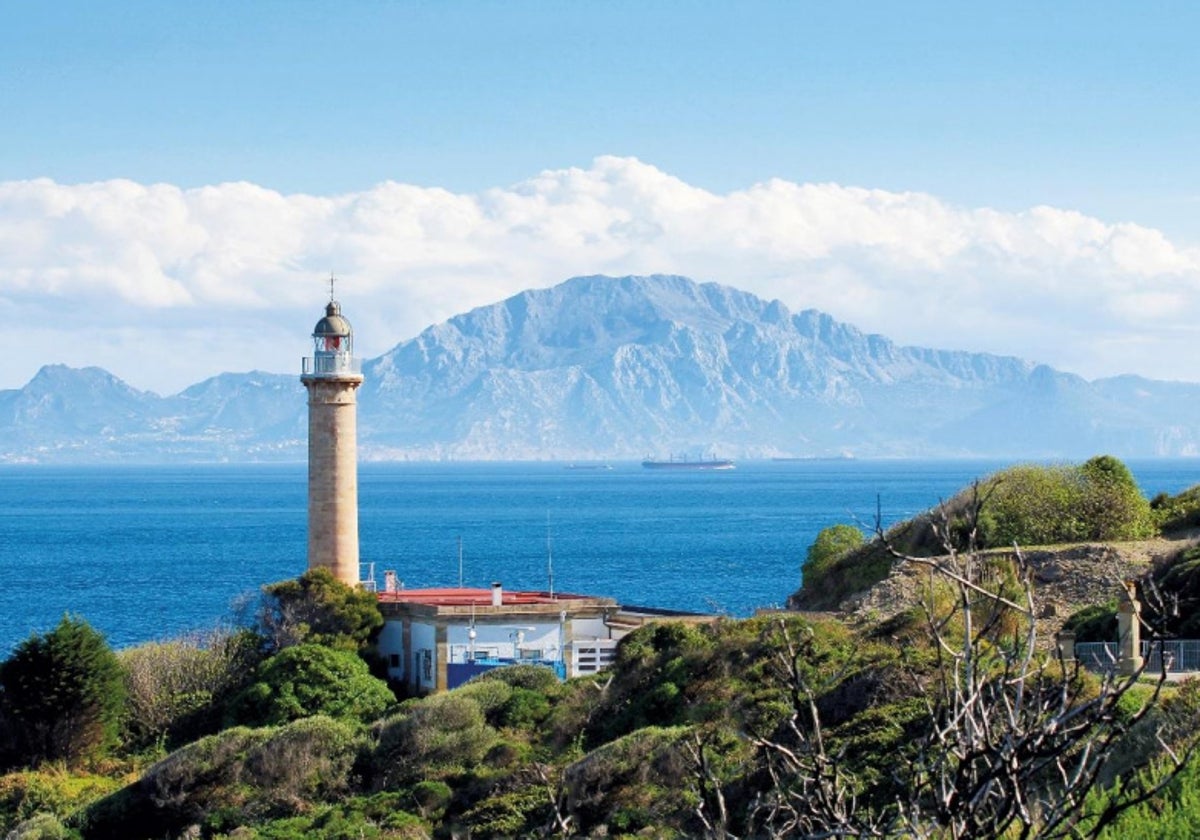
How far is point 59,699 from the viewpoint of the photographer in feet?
108

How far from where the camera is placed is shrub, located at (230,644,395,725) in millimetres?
32781

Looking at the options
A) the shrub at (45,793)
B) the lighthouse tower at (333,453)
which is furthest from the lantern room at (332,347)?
the shrub at (45,793)

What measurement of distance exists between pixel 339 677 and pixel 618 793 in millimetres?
11122

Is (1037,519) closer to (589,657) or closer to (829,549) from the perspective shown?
(829,549)

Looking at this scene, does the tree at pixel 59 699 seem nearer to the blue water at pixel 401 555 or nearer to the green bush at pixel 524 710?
the blue water at pixel 401 555

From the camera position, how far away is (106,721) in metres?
33.5

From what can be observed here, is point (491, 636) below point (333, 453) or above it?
below

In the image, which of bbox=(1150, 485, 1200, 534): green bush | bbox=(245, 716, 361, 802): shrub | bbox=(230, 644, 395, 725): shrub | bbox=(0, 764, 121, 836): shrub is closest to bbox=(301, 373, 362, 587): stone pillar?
bbox=(230, 644, 395, 725): shrub

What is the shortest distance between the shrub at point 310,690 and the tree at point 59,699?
252cm

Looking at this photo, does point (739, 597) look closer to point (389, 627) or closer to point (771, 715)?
point (389, 627)

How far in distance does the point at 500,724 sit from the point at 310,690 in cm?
536

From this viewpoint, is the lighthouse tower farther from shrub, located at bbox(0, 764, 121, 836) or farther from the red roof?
shrub, located at bbox(0, 764, 121, 836)

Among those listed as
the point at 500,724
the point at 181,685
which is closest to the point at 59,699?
the point at 181,685

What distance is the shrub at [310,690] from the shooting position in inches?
1291
